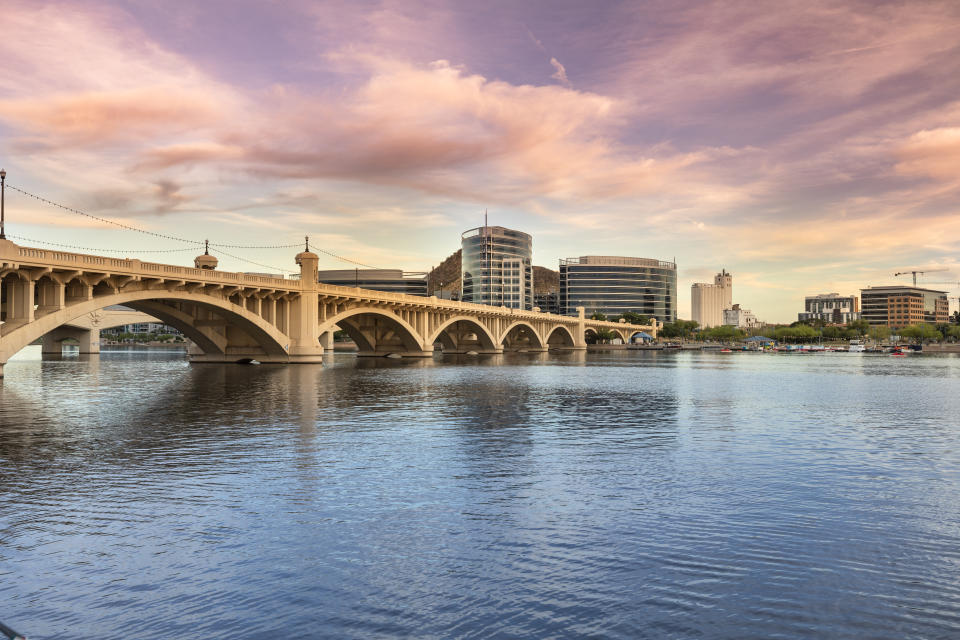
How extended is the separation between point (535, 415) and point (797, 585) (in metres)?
25.3

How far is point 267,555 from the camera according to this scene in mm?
12375

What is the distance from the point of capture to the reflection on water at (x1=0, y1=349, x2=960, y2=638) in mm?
9930

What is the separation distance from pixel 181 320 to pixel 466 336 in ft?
326

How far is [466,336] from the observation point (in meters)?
177

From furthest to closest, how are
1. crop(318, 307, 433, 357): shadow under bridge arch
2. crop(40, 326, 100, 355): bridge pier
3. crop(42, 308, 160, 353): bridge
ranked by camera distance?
crop(40, 326, 100, 355): bridge pier, crop(42, 308, 160, 353): bridge, crop(318, 307, 433, 357): shadow under bridge arch

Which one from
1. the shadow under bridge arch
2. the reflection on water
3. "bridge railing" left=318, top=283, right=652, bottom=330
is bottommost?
the reflection on water

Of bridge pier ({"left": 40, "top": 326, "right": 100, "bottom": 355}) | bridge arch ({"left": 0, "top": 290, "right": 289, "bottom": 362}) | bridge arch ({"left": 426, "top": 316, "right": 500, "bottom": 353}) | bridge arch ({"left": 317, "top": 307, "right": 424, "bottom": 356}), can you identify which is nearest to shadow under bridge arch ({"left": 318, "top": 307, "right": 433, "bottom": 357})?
bridge arch ({"left": 317, "top": 307, "right": 424, "bottom": 356})

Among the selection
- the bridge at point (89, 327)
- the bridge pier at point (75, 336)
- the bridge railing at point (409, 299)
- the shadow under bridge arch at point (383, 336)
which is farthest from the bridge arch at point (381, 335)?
the bridge pier at point (75, 336)

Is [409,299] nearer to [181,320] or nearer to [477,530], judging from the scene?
[181,320]

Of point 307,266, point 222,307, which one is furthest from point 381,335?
point 222,307

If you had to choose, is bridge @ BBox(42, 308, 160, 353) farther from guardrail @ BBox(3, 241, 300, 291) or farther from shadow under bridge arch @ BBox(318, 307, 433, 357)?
guardrail @ BBox(3, 241, 300, 291)

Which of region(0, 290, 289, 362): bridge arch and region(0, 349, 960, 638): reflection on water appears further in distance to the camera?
region(0, 290, 289, 362): bridge arch

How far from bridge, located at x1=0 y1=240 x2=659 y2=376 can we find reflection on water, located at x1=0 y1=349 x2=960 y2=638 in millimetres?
28390

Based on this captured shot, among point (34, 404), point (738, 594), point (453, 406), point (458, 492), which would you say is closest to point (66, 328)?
point (34, 404)
